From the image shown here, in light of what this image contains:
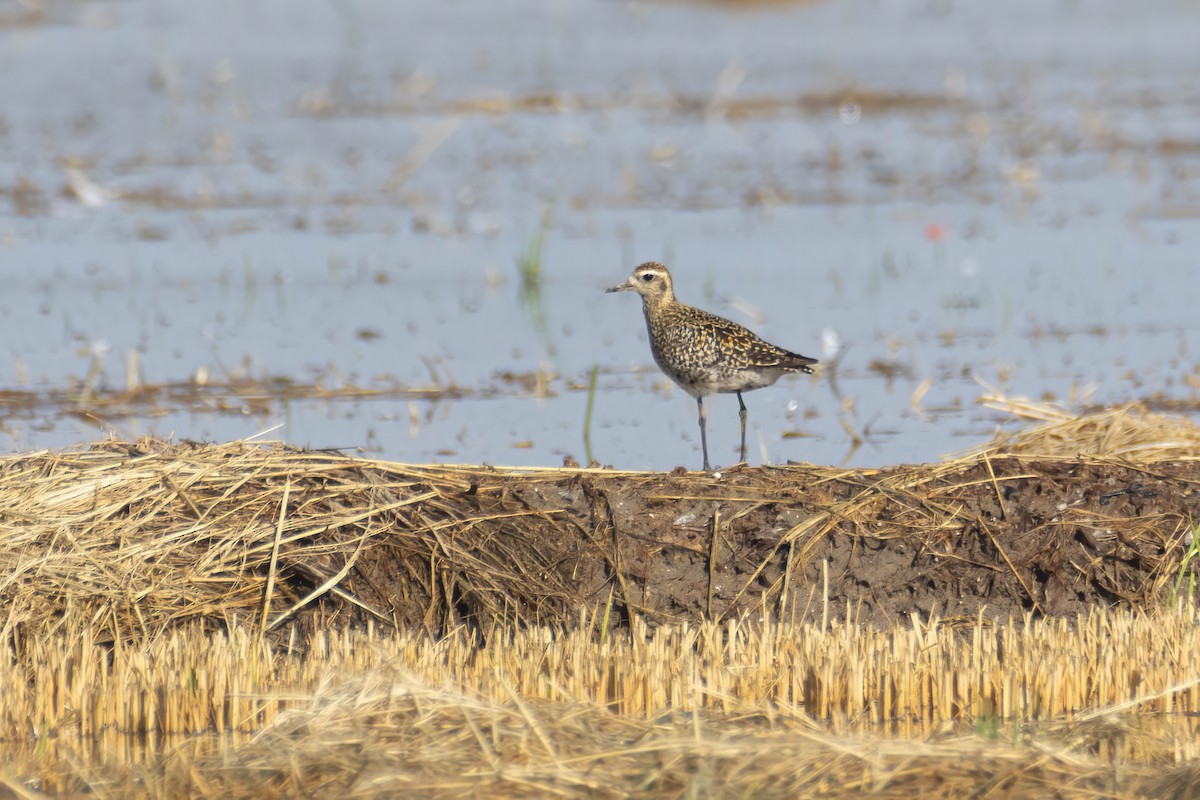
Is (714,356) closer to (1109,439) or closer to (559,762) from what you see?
(1109,439)

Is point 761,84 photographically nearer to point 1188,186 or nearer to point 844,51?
point 844,51

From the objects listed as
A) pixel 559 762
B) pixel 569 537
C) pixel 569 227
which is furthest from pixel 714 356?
pixel 569 227

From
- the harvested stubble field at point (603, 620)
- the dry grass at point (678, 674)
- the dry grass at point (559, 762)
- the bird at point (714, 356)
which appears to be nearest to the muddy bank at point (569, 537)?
the harvested stubble field at point (603, 620)

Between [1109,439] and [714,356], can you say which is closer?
[1109,439]

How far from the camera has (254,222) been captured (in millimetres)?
16469

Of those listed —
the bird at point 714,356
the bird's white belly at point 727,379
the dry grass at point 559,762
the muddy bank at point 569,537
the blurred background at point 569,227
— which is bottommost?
the dry grass at point 559,762

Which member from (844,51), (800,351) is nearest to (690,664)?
(800,351)

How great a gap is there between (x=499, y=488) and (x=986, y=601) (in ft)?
6.84

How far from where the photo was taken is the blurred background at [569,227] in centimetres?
1067

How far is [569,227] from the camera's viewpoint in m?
16.3

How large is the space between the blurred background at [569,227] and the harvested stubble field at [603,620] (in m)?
1.93

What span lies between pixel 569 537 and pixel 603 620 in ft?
1.41

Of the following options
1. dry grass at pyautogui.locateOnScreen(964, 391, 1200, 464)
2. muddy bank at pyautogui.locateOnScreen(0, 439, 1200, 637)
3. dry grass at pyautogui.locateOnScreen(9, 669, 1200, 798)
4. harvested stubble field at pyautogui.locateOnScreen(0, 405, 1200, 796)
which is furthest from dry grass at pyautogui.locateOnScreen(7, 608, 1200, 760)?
dry grass at pyautogui.locateOnScreen(964, 391, 1200, 464)

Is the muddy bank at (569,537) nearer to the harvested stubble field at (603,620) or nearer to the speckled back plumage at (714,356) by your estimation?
the harvested stubble field at (603,620)
